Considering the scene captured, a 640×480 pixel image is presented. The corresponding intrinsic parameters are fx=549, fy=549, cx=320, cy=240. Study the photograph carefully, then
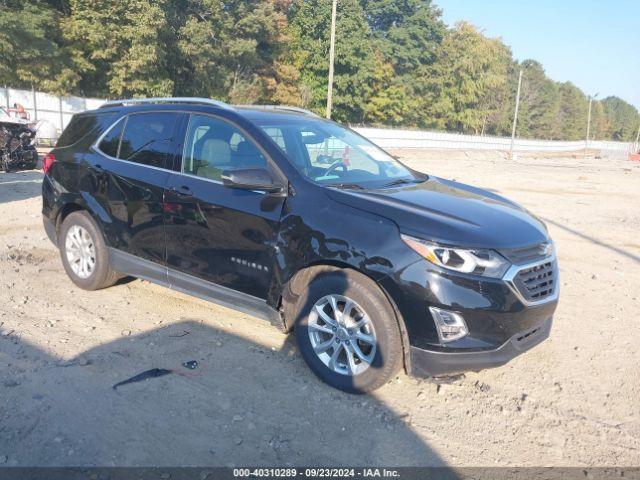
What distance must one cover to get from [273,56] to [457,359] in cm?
4456

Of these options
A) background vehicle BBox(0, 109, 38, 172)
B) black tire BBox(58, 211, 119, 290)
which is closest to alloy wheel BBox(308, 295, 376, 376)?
black tire BBox(58, 211, 119, 290)

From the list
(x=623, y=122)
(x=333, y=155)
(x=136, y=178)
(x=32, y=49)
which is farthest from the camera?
(x=623, y=122)

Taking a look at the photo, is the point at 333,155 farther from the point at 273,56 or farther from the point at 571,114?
the point at 571,114

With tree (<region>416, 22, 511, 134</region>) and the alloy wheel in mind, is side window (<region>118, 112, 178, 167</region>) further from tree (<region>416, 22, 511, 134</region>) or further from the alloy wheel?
tree (<region>416, 22, 511, 134</region>)

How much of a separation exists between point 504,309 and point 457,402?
80cm

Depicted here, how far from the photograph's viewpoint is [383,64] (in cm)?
5903

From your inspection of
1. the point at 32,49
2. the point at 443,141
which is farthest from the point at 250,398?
the point at 443,141

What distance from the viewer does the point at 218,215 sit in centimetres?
420

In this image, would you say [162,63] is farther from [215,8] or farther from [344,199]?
[344,199]

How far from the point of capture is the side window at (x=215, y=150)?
13.9 ft

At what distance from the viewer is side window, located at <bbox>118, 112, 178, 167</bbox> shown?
471 cm

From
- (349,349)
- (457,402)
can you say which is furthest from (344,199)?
(457,402)

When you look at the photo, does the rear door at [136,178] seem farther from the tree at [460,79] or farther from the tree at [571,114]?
the tree at [571,114]

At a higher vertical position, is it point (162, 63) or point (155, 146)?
point (162, 63)
